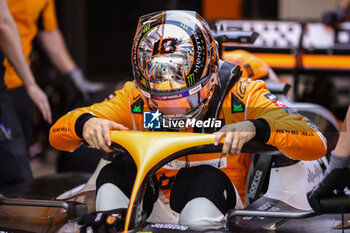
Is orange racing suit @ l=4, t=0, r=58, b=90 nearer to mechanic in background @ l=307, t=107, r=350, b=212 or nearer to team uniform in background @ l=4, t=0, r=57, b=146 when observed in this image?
team uniform in background @ l=4, t=0, r=57, b=146

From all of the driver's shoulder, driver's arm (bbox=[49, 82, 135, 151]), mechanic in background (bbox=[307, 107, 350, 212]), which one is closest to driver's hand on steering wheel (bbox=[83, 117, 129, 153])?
driver's arm (bbox=[49, 82, 135, 151])

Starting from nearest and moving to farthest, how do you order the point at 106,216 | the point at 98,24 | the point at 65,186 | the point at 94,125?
the point at 106,216
the point at 94,125
the point at 65,186
the point at 98,24

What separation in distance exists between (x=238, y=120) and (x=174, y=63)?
29 cm

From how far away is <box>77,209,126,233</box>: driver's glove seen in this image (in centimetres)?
140

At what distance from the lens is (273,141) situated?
1.57 metres

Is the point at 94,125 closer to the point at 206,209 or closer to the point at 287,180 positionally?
the point at 206,209

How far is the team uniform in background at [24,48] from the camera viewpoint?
274cm

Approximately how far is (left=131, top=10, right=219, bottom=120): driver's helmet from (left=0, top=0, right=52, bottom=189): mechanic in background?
0.70m

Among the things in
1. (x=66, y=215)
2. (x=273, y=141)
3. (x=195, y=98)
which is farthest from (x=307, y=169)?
(x=66, y=215)

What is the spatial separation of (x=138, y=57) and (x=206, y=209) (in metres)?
0.48

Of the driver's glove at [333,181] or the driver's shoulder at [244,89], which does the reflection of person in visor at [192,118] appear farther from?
the driver's glove at [333,181]

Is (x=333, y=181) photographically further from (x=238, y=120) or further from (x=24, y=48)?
(x=24, y=48)

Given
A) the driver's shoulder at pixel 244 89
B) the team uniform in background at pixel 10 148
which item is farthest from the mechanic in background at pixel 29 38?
the driver's shoulder at pixel 244 89

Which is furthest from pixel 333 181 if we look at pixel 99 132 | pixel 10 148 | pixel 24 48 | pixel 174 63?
pixel 24 48
